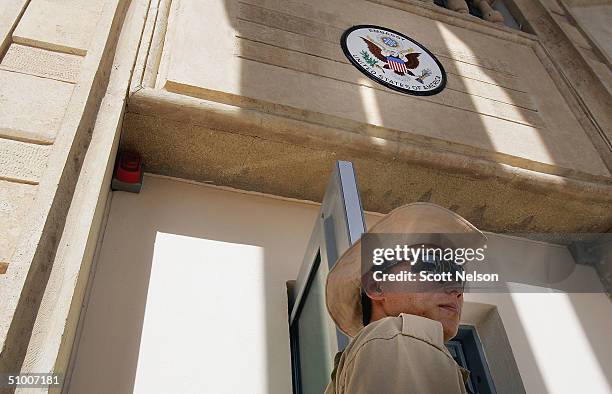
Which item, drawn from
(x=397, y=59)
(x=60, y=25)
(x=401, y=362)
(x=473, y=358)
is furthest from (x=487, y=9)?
(x=401, y=362)

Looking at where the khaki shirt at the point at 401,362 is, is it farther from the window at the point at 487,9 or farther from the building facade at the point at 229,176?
the window at the point at 487,9

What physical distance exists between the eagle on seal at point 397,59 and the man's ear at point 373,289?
2926 millimetres

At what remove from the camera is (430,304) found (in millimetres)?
1442

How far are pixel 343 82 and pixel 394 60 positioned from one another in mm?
671

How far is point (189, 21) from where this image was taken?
3.85m

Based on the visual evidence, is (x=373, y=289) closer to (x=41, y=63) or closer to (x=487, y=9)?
(x=41, y=63)

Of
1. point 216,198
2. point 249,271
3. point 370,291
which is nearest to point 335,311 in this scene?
point 370,291

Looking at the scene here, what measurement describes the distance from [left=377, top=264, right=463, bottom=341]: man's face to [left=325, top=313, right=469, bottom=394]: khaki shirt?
0.18m

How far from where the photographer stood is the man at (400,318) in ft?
3.66

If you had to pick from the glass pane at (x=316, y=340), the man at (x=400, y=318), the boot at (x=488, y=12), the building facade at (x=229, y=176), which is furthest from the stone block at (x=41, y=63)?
the boot at (x=488, y=12)

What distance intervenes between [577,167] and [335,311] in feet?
9.56

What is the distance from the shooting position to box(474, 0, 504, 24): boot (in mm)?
5770

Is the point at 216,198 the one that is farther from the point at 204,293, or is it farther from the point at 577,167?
the point at 577,167

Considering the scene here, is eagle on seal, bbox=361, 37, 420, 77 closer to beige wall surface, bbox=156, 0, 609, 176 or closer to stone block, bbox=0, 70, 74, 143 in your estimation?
beige wall surface, bbox=156, 0, 609, 176
